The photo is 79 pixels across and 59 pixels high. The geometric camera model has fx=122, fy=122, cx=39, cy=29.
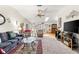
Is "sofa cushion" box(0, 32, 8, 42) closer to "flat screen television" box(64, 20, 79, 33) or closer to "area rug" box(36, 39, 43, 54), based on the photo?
"area rug" box(36, 39, 43, 54)

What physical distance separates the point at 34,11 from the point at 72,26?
125cm

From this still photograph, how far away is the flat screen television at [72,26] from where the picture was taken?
3.59 m

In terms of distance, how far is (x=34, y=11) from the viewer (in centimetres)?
330

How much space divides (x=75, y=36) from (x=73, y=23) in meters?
0.40

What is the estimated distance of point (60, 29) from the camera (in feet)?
12.1

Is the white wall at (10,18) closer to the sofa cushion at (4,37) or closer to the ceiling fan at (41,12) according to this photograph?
the sofa cushion at (4,37)

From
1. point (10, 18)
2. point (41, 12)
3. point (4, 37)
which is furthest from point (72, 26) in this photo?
point (4, 37)

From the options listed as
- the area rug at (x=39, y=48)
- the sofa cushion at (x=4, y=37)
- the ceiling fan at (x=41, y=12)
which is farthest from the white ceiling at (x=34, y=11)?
the sofa cushion at (x=4, y=37)

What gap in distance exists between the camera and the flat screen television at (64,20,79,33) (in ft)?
11.8

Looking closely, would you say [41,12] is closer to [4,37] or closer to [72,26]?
[72,26]

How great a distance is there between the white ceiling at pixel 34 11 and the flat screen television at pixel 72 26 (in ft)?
2.04

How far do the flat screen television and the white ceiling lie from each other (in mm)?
621
